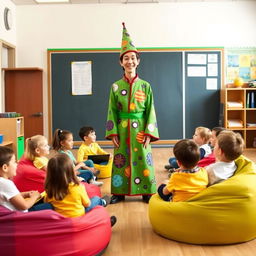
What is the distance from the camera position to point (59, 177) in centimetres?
229

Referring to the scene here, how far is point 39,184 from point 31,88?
4.52m

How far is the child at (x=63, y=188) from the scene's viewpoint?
2.29m

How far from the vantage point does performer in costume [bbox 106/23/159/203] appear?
3537mm

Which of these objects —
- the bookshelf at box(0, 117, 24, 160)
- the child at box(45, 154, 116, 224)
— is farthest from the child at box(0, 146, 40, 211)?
the bookshelf at box(0, 117, 24, 160)

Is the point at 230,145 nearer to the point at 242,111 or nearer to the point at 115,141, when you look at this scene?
the point at 115,141

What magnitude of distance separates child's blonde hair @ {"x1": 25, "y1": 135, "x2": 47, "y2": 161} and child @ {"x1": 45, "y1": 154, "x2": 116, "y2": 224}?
101 cm

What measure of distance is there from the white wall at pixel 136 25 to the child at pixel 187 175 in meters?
5.35

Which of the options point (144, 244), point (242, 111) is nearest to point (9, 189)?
point (144, 244)

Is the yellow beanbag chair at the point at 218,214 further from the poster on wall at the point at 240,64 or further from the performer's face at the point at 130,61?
the poster on wall at the point at 240,64

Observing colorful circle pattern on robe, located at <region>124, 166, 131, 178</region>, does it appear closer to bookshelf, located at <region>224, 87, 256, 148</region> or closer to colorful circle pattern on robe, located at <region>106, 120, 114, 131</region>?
colorful circle pattern on robe, located at <region>106, 120, 114, 131</region>

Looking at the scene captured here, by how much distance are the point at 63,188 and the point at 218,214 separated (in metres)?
0.97

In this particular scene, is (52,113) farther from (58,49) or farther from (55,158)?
(55,158)

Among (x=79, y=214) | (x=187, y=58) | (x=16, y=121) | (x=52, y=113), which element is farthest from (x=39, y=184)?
(x=187, y=58)

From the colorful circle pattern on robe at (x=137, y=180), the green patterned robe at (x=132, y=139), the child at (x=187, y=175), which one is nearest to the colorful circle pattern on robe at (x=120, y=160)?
the green patterned robe at (x=132, y=139)
